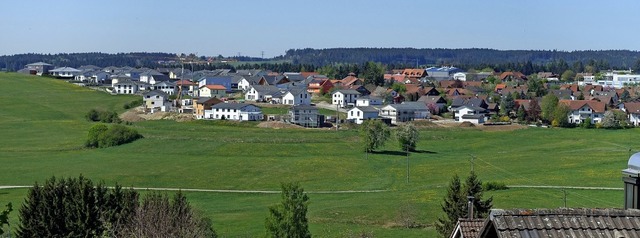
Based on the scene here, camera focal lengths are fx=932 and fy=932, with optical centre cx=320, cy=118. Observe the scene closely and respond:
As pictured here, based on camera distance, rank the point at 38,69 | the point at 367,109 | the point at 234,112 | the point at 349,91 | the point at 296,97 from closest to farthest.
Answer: the point at 234,112
the point at 367,109
the point at 296,97
the point at 349,91
the point at 38,69

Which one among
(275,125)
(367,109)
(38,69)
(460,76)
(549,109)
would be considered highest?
(38,69)

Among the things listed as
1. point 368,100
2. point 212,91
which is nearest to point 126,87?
point 212,91

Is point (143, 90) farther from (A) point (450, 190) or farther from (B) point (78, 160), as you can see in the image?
(A) point (450, 190)

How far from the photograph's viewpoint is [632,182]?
20.3 ft

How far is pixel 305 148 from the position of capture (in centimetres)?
6331

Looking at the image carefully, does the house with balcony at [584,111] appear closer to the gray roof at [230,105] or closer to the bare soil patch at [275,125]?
the bare soil patch at [275,125]

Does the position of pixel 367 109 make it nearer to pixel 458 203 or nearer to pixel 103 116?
pixel 103 116

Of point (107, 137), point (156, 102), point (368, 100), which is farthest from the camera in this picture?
point (368, 100)

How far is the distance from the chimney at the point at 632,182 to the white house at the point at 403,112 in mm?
77449

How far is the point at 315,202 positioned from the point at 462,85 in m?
84.0

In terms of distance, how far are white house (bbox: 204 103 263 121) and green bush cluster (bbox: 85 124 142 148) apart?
15.0 m

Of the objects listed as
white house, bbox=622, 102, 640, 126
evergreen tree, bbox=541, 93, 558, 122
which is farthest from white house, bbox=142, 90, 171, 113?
white house, bbox=622, 102, 640, 126

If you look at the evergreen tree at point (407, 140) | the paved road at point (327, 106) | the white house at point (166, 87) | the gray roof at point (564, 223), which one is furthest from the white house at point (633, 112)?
the gray roof at point (564, 223)

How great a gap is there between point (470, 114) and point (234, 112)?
70.7 ft
